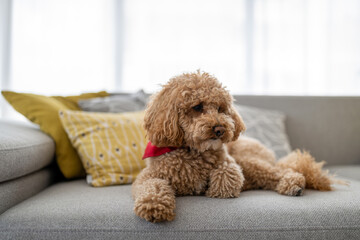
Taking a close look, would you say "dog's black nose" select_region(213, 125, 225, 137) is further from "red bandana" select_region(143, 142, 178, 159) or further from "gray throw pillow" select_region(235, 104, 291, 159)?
"gray throw pillow" select_region(235, 104, 291, 159)

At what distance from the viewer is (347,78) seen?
10.6 feet

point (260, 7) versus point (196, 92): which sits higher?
point (260, 7)

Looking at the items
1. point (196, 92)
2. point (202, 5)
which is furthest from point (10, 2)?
point (196, 92)

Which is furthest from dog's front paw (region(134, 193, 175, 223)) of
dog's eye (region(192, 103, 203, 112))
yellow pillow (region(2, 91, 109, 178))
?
yellow pillow (region(2, 91, 109, 178))

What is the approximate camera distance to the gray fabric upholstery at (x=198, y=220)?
3.17ft

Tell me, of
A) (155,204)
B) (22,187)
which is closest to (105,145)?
(22,187)

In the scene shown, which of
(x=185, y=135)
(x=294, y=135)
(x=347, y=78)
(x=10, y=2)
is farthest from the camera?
(x=347, y=78)

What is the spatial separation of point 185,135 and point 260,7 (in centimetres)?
256

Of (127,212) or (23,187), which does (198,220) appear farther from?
(23,187)

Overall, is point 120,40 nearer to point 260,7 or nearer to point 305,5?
point 260,7

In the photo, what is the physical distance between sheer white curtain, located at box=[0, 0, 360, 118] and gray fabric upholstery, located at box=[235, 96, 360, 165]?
927 millimetres

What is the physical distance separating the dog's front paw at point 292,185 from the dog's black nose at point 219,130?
425 mm

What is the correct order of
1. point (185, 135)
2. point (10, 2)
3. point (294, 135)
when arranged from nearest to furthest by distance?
point (185, 135)
point (294, 135)
point (10, 2)

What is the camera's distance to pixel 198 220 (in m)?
0.99
